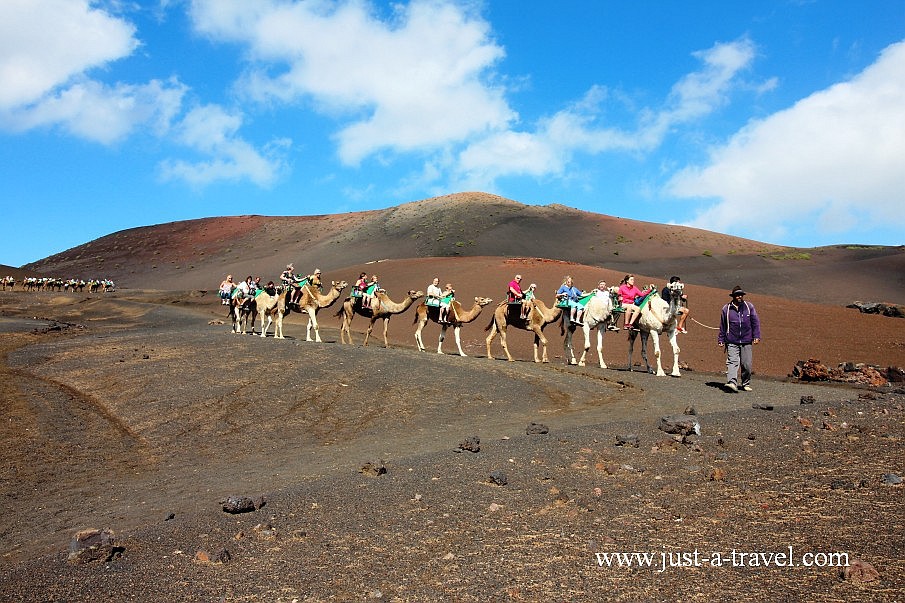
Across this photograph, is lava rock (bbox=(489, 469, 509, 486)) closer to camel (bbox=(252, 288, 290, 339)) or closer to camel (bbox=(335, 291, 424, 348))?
camel (bbox=(335, 291, 424, 348))

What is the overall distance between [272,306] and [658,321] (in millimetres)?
14513

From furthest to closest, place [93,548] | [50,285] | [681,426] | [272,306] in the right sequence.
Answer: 1. [50,285]
2. [272,306]
3. [681,426]
4. [93,548]

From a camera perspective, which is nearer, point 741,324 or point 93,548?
point 93,548

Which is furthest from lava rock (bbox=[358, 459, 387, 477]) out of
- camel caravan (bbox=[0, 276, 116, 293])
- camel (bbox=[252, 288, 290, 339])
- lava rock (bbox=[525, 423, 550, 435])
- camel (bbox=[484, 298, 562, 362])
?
camel caravan (bbox=[0, 276, 116, 293])

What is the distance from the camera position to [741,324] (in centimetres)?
1588

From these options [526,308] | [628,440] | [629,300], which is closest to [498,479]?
[628,440]

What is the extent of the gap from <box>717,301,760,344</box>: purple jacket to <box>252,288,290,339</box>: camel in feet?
52.6

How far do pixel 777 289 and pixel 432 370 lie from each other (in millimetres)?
43030

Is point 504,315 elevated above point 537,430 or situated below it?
above

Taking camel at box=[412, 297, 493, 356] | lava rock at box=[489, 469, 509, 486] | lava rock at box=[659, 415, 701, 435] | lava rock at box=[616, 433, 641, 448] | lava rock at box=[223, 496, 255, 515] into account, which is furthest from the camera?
camel at box=[412, 297, 493, 356]

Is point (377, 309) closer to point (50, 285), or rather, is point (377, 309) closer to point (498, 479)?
point (498, 479)

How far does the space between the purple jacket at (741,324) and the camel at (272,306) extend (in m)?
16.0

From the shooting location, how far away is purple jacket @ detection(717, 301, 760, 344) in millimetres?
15836

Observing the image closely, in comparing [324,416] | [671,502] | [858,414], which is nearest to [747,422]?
[858,414]
